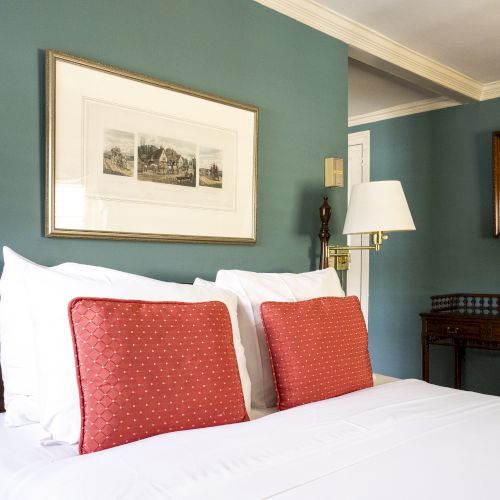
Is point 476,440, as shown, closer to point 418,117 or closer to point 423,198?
point 423,198

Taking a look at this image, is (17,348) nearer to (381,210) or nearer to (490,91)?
(381,210)

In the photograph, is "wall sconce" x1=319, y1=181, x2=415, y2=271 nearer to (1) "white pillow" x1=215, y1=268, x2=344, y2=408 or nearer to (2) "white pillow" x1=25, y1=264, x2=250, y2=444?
(1) "white pillow" x1=215, y1=268, x2=344, y2=408

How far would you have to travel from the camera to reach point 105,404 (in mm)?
1343

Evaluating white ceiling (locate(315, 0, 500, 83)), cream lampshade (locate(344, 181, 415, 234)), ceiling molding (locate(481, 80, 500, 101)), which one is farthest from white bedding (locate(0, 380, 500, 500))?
ceiling molding (locate(481, 80, 500, 101))

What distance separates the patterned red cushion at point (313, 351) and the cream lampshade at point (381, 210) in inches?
26.0

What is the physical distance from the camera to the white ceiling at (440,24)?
290cm

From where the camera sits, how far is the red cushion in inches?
53.1

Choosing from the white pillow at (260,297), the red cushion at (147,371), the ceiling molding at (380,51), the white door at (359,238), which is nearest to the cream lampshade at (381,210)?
the white pillow at (260,297)

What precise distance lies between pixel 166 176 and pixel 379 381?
1.25 meters

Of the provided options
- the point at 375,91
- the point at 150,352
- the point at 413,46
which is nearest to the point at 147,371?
the point at 150,352

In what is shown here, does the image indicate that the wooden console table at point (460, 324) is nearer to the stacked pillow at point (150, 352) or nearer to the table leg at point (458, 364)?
the table leg at point (458, 364)

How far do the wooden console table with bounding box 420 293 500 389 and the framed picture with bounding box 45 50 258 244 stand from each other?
5.81ft

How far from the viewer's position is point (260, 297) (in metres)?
2.11

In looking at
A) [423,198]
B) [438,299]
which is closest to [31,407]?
[438,299]
